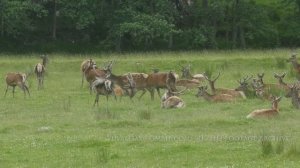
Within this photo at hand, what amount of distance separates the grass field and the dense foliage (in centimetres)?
2099

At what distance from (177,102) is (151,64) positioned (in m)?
13.9

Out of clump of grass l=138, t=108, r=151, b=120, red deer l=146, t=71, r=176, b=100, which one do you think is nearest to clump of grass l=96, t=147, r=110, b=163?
clump of grass l=138, t=108, r=151, b=120

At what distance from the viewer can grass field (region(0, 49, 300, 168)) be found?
12.5 m

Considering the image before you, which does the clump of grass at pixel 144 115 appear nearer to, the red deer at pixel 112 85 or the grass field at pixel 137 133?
the grass field at pixel 137 133

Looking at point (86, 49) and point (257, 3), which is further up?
point (257, 3)

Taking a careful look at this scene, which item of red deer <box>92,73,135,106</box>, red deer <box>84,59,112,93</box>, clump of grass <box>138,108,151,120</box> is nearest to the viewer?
clump of grass <box>138,108,151,120</box>

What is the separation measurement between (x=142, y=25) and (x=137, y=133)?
30731 mm

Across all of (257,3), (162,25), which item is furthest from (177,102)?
(257,3)

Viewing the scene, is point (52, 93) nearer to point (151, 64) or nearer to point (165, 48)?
point (151, 64)

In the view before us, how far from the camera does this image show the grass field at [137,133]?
41.0 feet

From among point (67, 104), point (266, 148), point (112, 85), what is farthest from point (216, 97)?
point (266, 148)

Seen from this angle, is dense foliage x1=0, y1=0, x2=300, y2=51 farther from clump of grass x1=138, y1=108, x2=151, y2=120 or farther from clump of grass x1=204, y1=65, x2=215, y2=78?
clump of grass x1=138, y1=108, x2=151, y2=120

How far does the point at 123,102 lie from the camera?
21547 mm

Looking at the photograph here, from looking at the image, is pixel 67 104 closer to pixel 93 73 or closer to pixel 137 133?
pixel 93 73
